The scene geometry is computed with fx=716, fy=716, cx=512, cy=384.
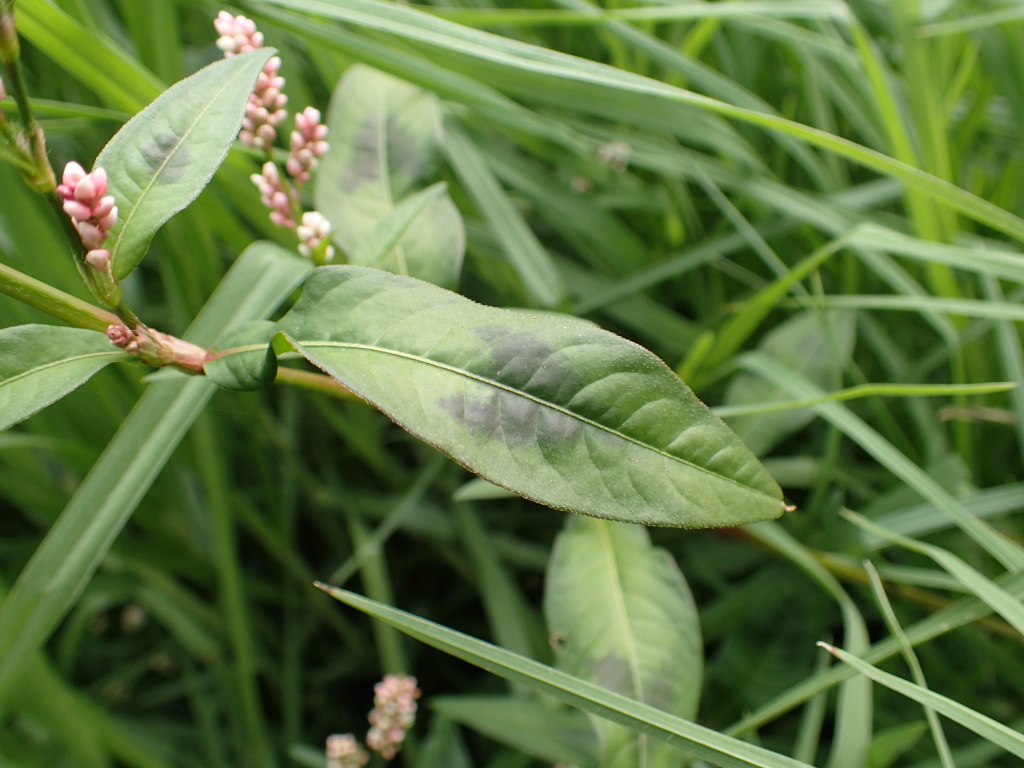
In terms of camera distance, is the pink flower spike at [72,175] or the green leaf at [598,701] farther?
the green leaf at [598,701]

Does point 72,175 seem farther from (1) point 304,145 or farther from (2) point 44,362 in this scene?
(1) point 304,145

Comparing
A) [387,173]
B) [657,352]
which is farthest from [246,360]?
[657,352]

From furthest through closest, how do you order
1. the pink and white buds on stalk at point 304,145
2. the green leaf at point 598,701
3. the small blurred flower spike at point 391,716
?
1. the small blurred flower spike at point 391,716
2. the pink and white buds on stalk at point 304,145
3. the green leaf at point 598,701

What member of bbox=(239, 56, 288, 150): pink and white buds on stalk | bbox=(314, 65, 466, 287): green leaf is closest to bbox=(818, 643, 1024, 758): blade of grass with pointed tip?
bbox=(314, 65, 466, 287): green leaf

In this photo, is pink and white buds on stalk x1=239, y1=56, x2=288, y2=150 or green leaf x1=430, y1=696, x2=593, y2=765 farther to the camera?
green leaf x1=430, y1=696, x2=593, y2=765

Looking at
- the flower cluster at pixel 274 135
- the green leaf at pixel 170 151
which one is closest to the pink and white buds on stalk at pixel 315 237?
the flower cluster at pixel 274 135

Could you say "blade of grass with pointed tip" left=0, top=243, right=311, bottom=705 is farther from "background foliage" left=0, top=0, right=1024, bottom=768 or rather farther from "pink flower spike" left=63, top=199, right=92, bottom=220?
"pink flower spike" left=63, top=199, right=92, bottom=220

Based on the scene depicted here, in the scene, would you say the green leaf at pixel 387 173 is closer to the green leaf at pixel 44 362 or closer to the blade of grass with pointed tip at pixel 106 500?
the blade of grass with pointed tip at pixel 106 500

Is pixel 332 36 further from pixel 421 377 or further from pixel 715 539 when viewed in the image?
pixel 715 539
